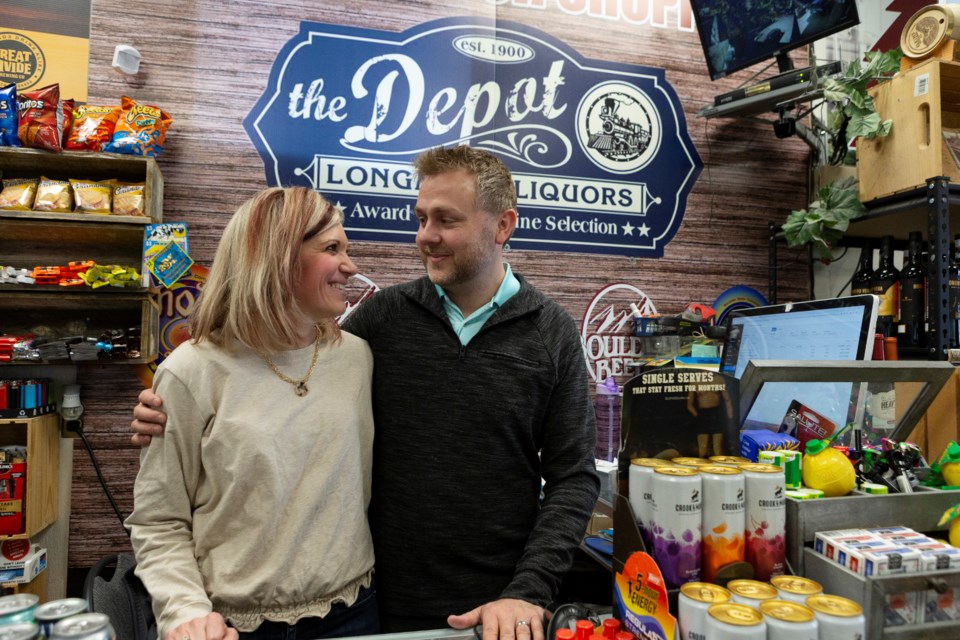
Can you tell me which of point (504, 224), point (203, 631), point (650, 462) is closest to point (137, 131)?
point (504, 224)

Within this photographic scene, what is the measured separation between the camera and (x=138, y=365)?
282 cm

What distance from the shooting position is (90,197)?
261 centimetres

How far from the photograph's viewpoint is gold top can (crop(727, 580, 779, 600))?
2.73 feet

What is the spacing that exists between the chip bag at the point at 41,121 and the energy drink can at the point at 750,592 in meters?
2.91

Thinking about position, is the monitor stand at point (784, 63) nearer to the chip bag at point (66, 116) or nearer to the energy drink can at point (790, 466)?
the energy drink can at point (790, 466)

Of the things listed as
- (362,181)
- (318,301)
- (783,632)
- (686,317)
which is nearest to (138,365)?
(362,181)

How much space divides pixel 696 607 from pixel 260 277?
108 cm

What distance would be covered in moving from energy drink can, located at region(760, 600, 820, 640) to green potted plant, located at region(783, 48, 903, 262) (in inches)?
101

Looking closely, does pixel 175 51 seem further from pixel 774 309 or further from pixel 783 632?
pixel 783 632

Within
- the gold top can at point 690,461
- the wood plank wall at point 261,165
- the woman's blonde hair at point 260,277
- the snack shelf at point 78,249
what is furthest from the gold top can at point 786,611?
the snack shelf at point 78,249

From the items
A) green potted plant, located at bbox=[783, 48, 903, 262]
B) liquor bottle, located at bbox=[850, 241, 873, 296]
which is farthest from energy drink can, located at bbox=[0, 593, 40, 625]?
green potted plant, located at bbox=[783, 48, 903, 262]

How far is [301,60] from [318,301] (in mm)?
2054

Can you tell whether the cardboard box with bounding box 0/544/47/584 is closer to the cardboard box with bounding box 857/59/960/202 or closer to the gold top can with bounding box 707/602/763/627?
the gold top can with bounding box 707/602/763/627

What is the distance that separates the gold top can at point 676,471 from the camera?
94cm
